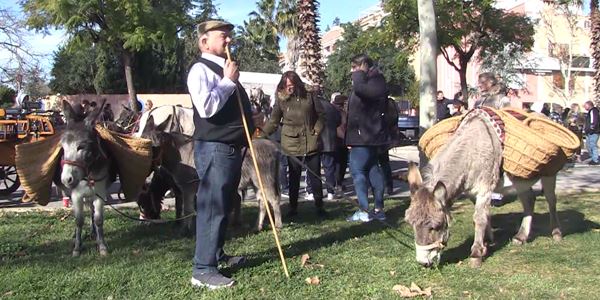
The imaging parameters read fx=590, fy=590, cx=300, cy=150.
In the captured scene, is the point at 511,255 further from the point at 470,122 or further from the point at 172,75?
the point at 172,75

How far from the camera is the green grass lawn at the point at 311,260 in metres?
4.90

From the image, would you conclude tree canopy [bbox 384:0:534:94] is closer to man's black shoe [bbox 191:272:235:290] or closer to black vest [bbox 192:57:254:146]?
black vest [bbox 192:57:254:146]

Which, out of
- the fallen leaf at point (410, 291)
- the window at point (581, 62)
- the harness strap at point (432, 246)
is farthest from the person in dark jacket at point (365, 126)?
the window at point (581, 62)

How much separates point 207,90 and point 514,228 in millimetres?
4702

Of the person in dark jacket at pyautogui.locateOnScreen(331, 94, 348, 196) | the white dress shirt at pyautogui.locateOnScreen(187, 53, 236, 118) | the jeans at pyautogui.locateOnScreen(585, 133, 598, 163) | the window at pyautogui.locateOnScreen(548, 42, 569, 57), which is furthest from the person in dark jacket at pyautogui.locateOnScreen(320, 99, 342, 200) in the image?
the window at pyautogui.locateOnScreen(548, 42, 569, 57)

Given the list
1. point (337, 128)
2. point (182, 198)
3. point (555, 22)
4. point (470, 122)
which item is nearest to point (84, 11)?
point (337, 128)

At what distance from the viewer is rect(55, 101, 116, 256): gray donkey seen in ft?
18.5

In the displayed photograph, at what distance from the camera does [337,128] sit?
35.2 ft

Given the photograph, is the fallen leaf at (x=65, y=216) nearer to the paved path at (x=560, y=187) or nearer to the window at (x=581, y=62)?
the paved path at (x=560, y=187)

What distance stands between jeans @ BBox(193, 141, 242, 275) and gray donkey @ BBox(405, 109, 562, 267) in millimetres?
1575

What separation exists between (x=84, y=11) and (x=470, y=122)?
21.1 meters

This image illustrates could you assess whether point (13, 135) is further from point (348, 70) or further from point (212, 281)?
point (348, 70)

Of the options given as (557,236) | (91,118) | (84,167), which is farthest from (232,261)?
(557,236)

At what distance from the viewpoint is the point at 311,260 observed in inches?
230
